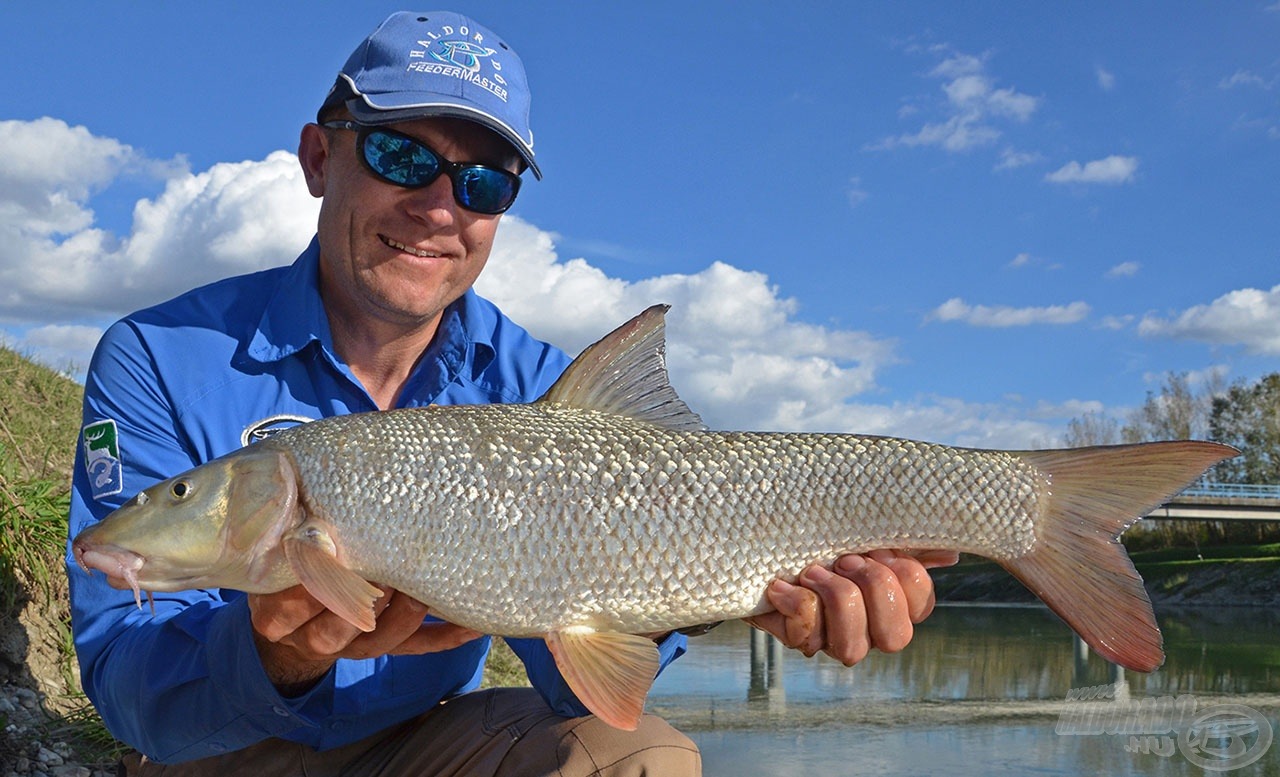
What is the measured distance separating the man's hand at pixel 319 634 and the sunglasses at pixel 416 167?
4.90 feet

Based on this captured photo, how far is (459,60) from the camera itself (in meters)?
3.58

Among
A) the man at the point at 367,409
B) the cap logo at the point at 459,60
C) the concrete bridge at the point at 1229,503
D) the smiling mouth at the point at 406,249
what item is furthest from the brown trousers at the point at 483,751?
the concrete bridge at the point at 1229,503

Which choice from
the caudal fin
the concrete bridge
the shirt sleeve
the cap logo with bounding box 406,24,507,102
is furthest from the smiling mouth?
the concrete bridge

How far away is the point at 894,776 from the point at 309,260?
6.80 metres

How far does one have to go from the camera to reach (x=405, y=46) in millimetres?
3584

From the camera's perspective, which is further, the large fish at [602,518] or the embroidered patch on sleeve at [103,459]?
the embroidered patch on sleeve at [103,459]

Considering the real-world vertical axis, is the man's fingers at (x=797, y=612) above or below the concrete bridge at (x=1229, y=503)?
below

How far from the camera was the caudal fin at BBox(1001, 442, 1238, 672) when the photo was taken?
8.54ft

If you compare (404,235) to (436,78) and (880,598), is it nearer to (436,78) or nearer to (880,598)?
(436,78)

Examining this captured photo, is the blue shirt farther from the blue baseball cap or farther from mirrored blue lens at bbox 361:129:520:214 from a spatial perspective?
the blue baseball cap

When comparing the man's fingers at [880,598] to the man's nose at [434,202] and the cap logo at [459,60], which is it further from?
the cap logo at [459,60]

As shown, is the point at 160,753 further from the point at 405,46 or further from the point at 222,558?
the point at 405,46

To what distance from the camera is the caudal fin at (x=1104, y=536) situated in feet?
8.54

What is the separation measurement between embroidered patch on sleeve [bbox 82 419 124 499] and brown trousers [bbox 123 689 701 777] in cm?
88
